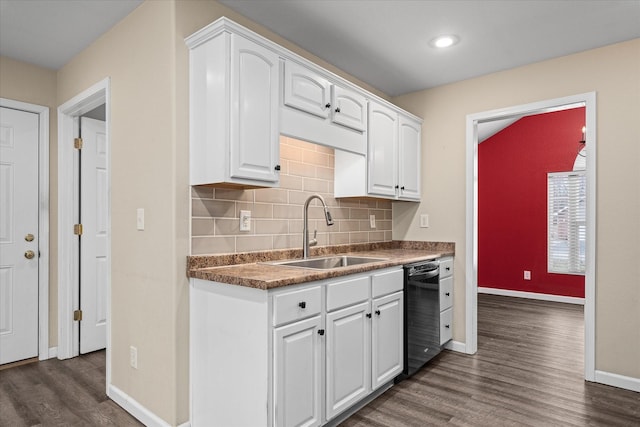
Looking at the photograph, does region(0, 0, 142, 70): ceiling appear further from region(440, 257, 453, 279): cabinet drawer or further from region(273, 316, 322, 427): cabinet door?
region(440, 257, 453, 279): cabinet drawer

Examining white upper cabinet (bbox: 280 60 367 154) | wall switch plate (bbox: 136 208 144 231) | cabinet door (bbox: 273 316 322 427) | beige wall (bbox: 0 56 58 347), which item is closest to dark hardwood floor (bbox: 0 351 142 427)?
beige wall (bbox: 0 56 58 347)

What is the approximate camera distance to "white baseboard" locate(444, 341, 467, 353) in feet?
11.3

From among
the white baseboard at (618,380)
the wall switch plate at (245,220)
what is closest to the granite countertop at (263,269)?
the wall switch plate at (245,220)

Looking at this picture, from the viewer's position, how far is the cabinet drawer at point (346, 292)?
6.81 ft

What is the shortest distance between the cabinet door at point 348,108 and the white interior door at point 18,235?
2.49 m

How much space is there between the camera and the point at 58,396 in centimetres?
256

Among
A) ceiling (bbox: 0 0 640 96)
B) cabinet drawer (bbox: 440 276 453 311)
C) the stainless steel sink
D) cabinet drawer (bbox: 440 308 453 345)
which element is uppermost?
ceiling (bbox: 0 0 640 96)

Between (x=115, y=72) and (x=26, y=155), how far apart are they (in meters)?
1.30

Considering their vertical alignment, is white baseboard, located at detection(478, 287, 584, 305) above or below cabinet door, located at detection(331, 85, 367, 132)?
below

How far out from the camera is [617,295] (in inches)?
109

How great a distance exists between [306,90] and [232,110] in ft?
2.10

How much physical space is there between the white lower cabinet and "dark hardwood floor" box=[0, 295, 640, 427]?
0.36 meters

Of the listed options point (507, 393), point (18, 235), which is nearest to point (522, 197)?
point (507, 393)

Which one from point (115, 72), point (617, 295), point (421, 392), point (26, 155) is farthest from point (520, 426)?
point (26, 155)
